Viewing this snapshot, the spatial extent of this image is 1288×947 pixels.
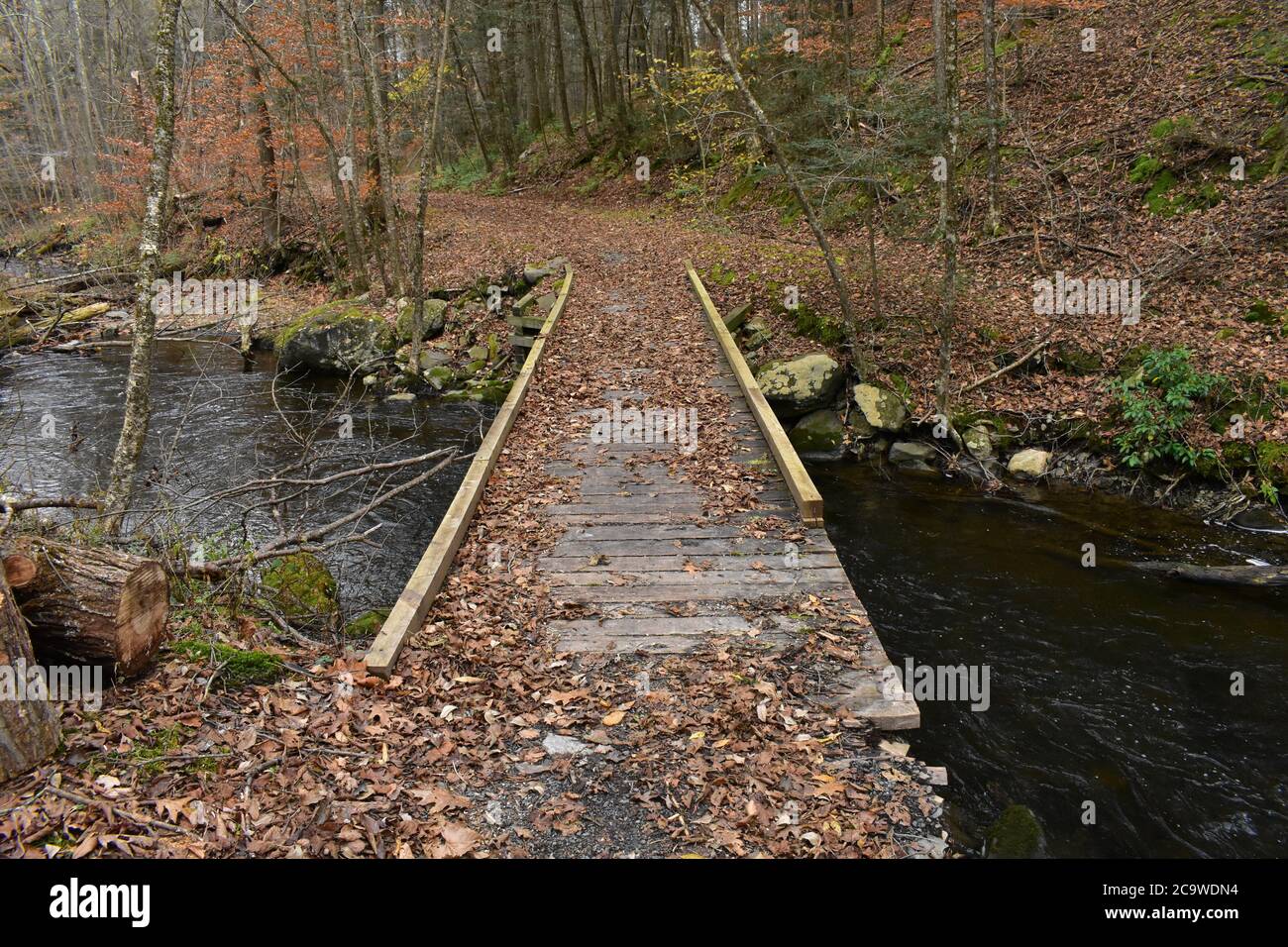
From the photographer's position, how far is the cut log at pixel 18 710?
9.84 feet

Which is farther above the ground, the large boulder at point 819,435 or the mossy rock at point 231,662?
the large boulder at point 819,435

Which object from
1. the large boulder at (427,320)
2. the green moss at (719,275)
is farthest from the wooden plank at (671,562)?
the large boulder at (427,320)

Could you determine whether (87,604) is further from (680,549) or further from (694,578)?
(680,549)

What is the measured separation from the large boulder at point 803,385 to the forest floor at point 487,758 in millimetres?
6897

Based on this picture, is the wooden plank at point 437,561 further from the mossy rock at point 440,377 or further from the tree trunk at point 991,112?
the tree trunk at point 991,112

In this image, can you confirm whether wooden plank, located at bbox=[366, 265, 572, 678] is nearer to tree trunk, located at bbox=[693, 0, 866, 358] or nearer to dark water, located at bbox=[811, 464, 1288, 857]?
dark water, located at bbox=[811, 464, 1288, 857]

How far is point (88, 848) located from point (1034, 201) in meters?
16.8

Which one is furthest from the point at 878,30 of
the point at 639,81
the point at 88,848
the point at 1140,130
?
the point at 88,848

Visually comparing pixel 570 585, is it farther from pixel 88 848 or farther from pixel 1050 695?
pixel 1050 695

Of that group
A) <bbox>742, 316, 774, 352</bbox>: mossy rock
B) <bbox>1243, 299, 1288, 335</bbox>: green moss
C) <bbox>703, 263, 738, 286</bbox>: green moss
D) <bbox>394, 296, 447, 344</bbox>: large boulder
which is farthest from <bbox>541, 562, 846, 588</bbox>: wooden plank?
<bbox>394, 296, 447, 344</bbox>: large boulder

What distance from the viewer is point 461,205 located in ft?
95.2

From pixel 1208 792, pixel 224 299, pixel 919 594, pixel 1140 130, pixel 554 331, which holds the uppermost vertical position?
pixel 1140 130

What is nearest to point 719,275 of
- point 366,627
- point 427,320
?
point 427,320

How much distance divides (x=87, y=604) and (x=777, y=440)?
243 inches
